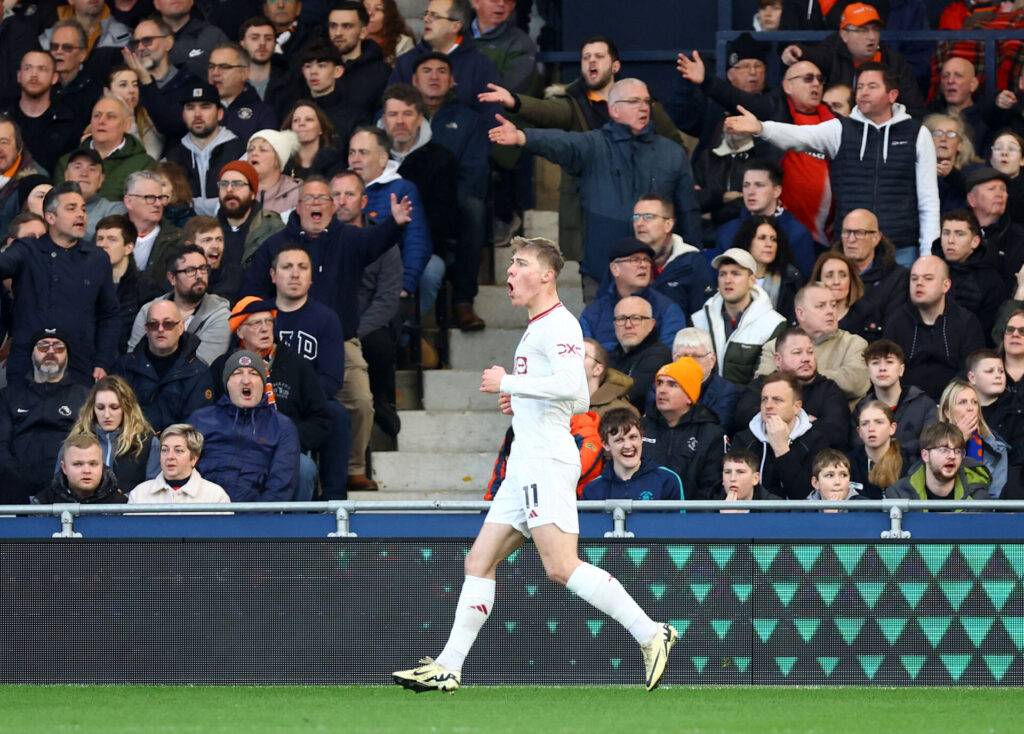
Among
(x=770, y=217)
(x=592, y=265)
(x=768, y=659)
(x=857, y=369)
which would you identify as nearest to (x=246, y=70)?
(x=592, y=265)

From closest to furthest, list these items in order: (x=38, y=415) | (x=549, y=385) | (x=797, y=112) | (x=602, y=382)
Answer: (x=549, y=385) < (x=602, y=382) < (x=38, y=415) < (x=797, y=112)

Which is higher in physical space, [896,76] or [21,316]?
[896,76]

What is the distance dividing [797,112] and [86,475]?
577 centimetres

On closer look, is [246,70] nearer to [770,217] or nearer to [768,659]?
[770,217]

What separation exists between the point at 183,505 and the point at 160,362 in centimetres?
263

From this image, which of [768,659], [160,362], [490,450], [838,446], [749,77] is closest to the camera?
[768,659]

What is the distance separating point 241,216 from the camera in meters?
12.5

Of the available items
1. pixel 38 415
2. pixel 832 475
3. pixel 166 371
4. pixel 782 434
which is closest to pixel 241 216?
pixel 166 371

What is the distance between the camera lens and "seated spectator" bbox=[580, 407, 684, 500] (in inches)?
380

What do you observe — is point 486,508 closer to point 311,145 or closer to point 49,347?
point 49,347

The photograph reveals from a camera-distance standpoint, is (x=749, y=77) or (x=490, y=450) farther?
(x=749, y=77)

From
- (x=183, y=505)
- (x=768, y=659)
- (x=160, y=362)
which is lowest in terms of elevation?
(x=768, y=659)

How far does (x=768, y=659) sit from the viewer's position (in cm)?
848

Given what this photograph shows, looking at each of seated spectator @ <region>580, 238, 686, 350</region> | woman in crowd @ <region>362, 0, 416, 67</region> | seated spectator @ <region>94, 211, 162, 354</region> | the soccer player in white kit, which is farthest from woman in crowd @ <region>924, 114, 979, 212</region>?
the soccer player in white kit
